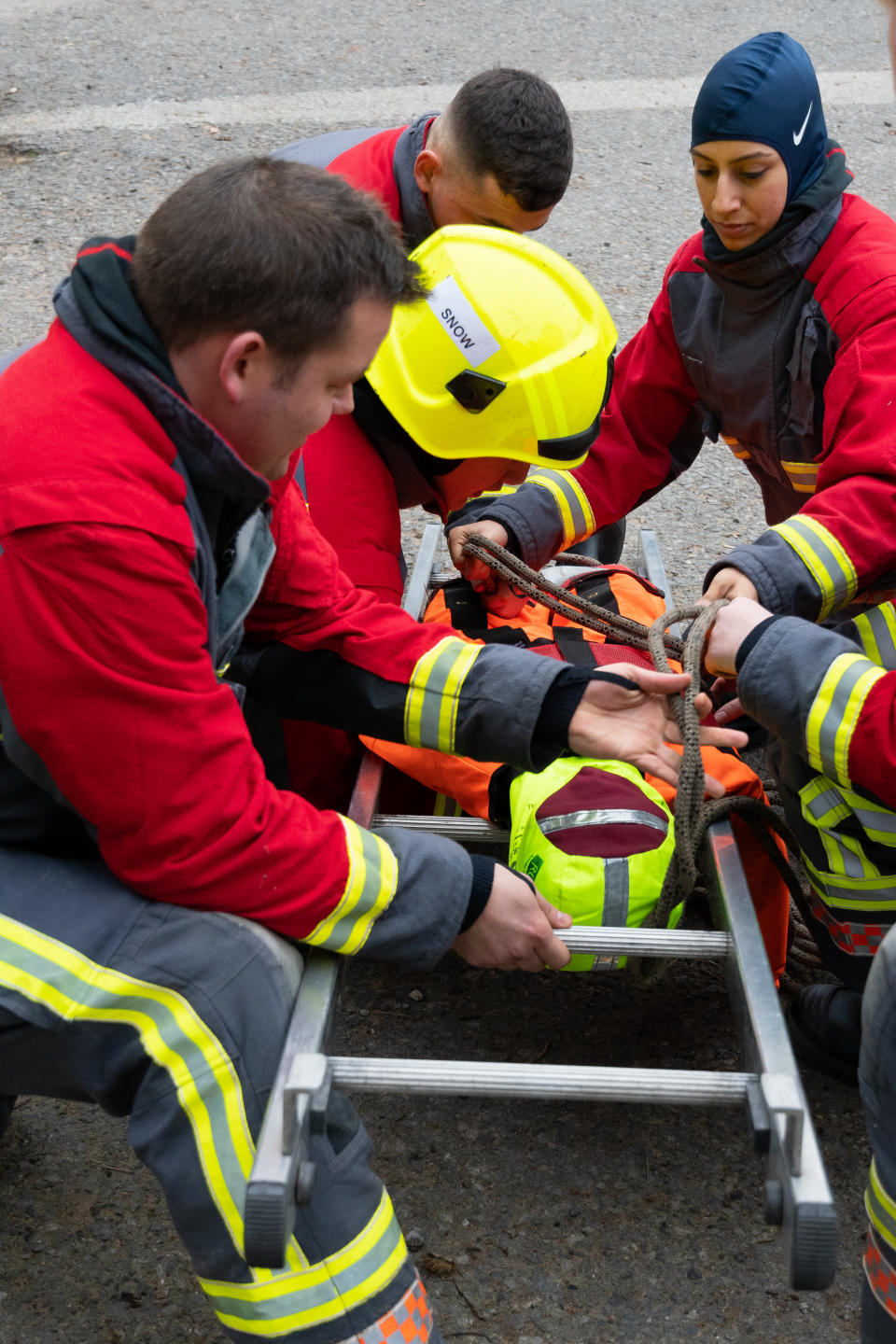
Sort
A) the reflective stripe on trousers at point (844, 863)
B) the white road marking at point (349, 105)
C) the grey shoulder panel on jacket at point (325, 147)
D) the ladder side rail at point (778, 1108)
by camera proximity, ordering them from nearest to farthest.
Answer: the ladder side rail at point (778, 1108) < the reflective stripe on trousers at point (844, 863) < the grey shoulder panel on jacket at point (325, 147) < the white road marking at point (349, 105)

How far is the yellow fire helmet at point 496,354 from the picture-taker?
245cm

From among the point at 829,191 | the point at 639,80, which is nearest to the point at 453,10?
the point at 639,80

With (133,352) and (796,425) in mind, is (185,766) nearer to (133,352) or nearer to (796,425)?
(133,352)

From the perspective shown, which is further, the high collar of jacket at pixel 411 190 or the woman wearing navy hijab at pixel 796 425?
the high collar of jacket at pixel 411 190

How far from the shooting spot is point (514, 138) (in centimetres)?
302

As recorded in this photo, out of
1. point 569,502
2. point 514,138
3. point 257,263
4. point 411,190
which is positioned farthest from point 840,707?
point 411,190

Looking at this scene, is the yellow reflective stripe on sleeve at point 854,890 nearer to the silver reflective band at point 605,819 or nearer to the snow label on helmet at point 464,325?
the silver reflective band at point 605,819

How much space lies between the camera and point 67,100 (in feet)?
24.4

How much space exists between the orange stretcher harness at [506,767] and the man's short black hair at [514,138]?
95cm

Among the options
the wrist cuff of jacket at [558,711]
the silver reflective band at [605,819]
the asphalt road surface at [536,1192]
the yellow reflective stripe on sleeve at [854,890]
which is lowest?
the asphalt road surface at [536,1192]

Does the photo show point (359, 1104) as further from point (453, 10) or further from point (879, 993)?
point (453, 10)

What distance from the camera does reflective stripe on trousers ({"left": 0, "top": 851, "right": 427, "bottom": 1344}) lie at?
5.03ft

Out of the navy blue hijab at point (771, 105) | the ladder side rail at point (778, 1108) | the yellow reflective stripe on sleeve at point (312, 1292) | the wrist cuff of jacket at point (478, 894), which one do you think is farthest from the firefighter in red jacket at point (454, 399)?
the yellow reflective stripe on sleeve at point (312, 1292)

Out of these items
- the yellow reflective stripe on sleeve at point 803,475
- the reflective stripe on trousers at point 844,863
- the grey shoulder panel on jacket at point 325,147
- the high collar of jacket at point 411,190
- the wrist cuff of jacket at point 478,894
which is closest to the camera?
the wrist cuff of jacket at point 478,894
